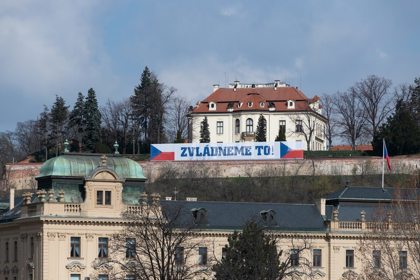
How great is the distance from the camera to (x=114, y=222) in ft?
397

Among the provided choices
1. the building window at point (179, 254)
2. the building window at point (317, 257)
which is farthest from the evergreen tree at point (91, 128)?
the building window at point (179, 254)

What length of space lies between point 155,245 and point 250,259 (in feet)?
20.0

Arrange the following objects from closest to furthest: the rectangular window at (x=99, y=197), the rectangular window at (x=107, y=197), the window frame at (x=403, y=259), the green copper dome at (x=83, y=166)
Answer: the rectangular window at (x=99, y=197) → the rectangular window at (x=107, y=197) → the green copper dome at (x=83, y=166) → the window frame at (x=403, y=259)

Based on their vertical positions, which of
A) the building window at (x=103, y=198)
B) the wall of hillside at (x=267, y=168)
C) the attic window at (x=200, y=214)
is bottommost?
the attic window at (x=200, y=214)

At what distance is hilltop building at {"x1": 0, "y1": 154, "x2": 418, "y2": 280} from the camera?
119 meters

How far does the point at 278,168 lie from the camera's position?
178125 mm

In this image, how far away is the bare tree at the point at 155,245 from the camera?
354 feet

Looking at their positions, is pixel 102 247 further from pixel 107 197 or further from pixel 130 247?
pixel 130 247

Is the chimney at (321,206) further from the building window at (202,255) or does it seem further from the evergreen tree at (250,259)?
the evergreen tree at (250,259)

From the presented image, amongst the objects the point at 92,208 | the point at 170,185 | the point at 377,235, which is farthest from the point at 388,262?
the point at 170,185

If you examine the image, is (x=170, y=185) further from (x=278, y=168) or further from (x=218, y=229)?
(x=218, y=229)

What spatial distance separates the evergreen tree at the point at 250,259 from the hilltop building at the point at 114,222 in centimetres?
1117

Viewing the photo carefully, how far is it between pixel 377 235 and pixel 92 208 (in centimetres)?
1925

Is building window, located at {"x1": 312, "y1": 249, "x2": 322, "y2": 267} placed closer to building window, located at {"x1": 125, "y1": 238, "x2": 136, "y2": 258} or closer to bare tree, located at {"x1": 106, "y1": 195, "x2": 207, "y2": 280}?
bare tree, located at {"x1": 106, "y1": 195, "x2": 207, "y2": 280}
